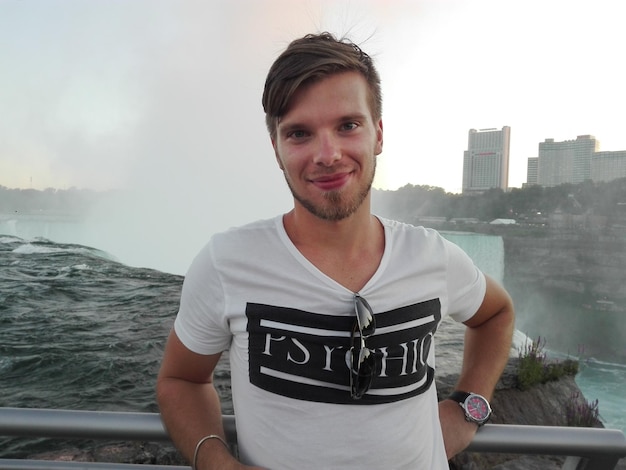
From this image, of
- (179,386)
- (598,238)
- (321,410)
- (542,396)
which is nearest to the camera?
(321,410)

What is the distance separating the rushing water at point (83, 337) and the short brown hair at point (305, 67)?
3.39 meters

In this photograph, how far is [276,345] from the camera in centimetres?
94

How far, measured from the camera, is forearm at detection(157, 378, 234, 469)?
958 millimetres

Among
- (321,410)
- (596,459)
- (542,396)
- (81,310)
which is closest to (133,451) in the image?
(321,410)

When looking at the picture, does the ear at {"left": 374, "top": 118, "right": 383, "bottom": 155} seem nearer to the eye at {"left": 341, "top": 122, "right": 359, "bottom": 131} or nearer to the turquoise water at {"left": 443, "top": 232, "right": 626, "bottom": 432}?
the eye at {"left": 341, "top": 122, "right": 359, "bottom": 131}

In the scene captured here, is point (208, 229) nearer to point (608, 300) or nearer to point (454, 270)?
point (608, 300)

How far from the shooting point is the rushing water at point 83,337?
4414mm

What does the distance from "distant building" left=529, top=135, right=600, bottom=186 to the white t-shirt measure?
19178mm

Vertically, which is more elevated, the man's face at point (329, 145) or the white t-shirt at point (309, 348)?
the man's face at point (329, 145)

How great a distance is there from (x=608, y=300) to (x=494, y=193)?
5605mm

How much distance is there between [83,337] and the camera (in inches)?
243

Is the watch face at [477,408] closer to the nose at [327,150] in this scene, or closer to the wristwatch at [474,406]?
the wristwatch at [474,406]

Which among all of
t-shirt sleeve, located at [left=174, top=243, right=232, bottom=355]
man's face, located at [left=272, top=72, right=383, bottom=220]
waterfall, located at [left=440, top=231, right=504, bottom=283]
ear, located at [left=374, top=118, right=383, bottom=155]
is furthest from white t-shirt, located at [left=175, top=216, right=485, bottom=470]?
waterfall, located at [left=440, top=231, right=504, bottom=283]

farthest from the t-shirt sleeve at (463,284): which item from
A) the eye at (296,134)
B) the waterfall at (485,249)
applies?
the waterfall at (485,249)
